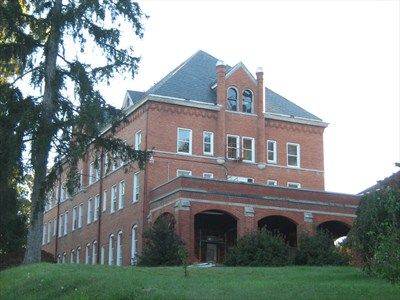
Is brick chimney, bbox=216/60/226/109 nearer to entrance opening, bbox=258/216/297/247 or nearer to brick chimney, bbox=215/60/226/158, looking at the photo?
brick chimney, bbox=215/60/226/158

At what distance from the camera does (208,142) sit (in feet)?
164

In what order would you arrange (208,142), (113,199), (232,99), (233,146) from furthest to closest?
1. (113,199)
2. (232,99)
3. (233,146)
4. (208,142)

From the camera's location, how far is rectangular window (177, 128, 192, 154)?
48781 mm

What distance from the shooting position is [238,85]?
51.1 m

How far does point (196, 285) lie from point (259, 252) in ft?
48.1

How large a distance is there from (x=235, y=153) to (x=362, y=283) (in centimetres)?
3010

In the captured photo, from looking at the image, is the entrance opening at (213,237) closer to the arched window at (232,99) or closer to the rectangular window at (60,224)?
the arched window at (232,99)

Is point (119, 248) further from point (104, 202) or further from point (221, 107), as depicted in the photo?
point (221, 107)

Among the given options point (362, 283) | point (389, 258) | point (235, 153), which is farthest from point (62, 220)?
point (389, 258)

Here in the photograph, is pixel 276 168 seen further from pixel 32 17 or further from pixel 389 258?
pixel 389 258

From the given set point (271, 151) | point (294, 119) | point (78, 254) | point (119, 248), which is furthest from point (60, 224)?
point (294, 119)

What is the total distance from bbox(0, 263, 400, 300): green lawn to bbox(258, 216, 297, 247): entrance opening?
61.0ft

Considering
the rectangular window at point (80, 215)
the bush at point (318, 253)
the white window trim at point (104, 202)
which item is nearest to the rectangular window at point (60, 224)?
the rectangular window at point (80, 215)

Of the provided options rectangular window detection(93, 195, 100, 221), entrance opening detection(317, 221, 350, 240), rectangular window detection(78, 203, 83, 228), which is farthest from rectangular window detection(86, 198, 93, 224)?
entrance opening detection(317, 221, 350, 240)
